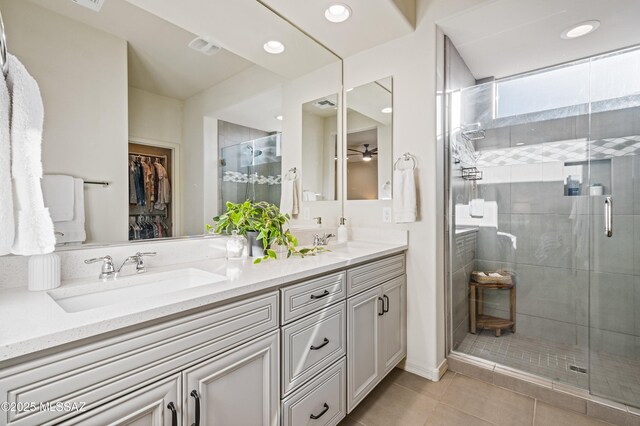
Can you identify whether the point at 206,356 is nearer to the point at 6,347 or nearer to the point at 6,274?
the point at 6,347

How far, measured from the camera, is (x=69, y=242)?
1.15 meters

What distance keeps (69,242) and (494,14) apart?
8.48 feet

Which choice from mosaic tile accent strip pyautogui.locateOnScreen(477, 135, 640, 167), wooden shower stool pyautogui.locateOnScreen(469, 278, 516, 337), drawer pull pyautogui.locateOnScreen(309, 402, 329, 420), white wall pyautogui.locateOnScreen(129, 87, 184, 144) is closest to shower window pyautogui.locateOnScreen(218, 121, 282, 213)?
white wall pyautogui.locateOnScreen(129, 87, 184, 144)

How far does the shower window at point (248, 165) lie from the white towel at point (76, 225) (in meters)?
0.59

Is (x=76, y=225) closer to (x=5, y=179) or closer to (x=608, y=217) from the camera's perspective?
(x=5, y=179)

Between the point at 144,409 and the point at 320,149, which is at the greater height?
the point at 320,149

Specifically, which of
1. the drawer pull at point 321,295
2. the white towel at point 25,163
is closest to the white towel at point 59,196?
the white towel at point 25,163

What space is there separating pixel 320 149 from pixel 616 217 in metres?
2.02

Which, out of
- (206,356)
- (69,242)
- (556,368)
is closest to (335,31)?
(69,242)

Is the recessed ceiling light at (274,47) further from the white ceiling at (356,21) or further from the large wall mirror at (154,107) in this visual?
the white ceiling at (356,21)

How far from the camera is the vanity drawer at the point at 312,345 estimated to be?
1196 millimetres

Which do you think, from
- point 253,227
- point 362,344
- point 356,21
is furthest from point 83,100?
point 362,344

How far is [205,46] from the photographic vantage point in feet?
5.10

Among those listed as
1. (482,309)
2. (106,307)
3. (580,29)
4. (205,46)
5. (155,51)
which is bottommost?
(482,309)
